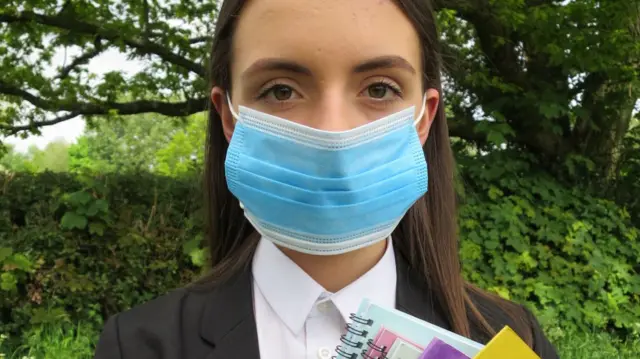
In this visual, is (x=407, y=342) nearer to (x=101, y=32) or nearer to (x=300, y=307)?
(x=300, y=307)

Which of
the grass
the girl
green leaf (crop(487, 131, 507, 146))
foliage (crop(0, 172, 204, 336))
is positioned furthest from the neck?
green leaf (crop(487, 131, 507, 146))

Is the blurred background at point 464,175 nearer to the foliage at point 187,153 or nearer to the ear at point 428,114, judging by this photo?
the foliage at point 187,153

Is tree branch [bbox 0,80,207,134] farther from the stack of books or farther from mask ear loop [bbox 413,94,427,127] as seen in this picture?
the stack of books

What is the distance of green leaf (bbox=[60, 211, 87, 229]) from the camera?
4289 mm

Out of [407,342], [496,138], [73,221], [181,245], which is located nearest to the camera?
[407,342]

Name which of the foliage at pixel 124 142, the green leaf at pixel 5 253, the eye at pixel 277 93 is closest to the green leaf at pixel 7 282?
the green leaf at pixel 5 253

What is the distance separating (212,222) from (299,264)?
15.9 inches

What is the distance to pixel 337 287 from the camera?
1.38 metres

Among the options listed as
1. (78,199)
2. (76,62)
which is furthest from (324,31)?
(76,62)

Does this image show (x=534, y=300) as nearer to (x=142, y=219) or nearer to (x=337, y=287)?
(x=142, y=219)

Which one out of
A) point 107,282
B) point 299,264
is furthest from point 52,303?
point 299,264

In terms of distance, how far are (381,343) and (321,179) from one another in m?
0.44

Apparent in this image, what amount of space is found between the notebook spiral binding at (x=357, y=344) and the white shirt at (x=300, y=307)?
0.26 meters

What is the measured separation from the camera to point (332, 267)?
1.39m
